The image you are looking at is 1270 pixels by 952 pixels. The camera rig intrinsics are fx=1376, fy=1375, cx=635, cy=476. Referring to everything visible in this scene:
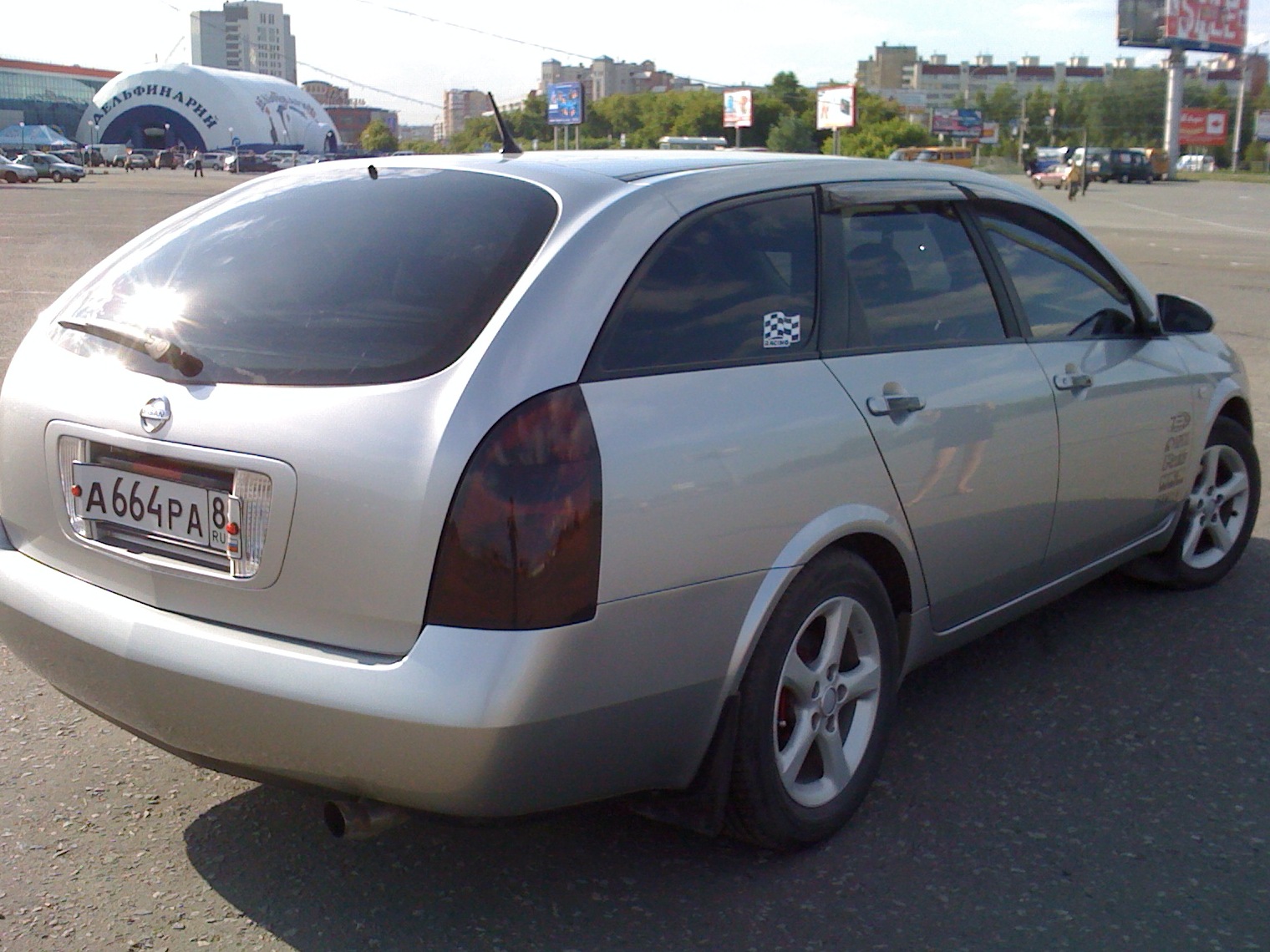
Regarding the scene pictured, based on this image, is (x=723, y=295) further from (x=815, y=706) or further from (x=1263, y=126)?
(x=1263, y=126)

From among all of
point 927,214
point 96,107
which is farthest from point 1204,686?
point 96,107

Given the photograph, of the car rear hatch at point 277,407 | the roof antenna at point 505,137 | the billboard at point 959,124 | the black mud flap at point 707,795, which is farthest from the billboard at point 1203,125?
the black mud flap at point 707,795

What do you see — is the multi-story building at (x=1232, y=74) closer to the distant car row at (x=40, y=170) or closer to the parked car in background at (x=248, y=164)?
the parked car in background at (x=248, y=164)

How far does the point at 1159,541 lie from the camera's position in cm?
475

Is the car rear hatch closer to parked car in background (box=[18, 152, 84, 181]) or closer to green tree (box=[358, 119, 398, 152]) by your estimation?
parked car in background (box=[18, 152, 84, 181])

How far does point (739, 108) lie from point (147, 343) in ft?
277

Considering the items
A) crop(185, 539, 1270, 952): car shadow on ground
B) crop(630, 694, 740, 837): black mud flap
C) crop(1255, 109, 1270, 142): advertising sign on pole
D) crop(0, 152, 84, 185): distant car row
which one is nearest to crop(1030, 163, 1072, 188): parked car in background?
crop(0, 152, 84, 185): distant car row

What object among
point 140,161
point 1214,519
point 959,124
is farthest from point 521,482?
point 959,124

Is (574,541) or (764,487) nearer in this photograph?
(574,541)

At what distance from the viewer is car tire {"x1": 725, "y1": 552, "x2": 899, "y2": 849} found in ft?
9.55

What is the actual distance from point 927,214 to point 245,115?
12194 cm

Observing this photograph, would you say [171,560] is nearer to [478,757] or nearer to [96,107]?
[478,757]

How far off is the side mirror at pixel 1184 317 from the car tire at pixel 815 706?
6.39ft

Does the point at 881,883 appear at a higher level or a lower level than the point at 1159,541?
lower
